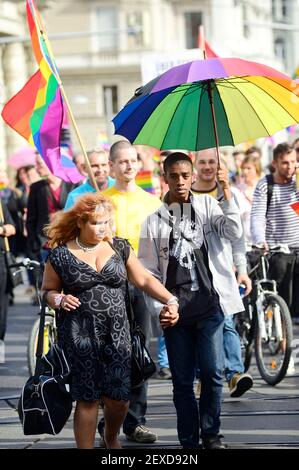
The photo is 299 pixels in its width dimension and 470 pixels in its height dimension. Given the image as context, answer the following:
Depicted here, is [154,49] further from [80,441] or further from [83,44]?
[80,441]

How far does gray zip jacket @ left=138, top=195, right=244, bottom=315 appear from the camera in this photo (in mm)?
7258

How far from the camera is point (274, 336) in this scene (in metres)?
10.1

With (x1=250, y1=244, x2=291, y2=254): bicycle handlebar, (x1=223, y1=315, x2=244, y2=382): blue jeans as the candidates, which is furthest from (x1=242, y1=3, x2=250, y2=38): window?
(x1=223, y1=315, x2=244, y2=382): blue jeans

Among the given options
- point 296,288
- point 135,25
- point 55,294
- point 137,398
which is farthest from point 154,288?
point 135,25

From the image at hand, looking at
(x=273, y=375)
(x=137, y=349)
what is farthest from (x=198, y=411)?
(x=273, y=375)

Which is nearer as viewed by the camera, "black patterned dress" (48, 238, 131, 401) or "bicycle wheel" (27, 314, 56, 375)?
"black patterned dress" (48, 238, 131, 401)

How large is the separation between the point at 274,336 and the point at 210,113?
267 centimetres

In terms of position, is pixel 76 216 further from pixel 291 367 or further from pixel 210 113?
pixel 291 367

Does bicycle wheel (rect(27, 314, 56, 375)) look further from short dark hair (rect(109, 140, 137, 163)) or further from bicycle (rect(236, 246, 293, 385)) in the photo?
short dark hair (rect(109, 140, 137, 163))

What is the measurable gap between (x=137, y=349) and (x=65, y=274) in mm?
550

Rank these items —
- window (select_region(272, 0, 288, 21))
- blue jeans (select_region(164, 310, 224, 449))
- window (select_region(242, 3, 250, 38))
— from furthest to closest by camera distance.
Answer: window (select_region(272, 0, 288, 21)), window (select_region(242, 3, 250, 38)), blue jeans (select_region(164, 310, 224, 449))

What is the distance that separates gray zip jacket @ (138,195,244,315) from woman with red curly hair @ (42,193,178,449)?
0.35m

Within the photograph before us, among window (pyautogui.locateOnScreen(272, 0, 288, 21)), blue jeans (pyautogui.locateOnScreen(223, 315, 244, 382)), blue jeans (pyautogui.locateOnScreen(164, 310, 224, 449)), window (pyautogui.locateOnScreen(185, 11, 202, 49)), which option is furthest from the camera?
window (pyautogui.locateOnScreen(272, 0, 288, 21))

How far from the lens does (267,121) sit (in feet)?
25.5
